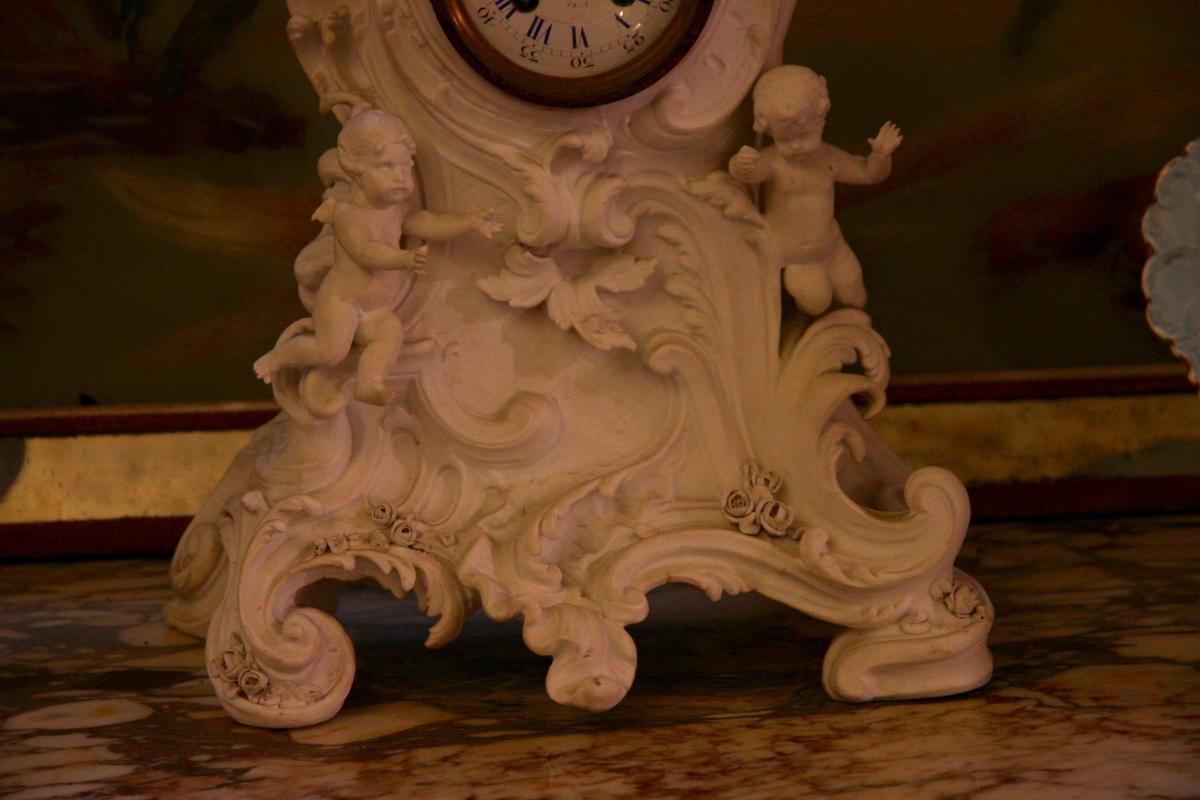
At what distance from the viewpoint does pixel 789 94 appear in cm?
255

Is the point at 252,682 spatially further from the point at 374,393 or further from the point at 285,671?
the point at 374,393

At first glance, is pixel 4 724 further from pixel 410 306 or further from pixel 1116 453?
pixel 1116 453

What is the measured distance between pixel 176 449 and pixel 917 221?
181 centimetres

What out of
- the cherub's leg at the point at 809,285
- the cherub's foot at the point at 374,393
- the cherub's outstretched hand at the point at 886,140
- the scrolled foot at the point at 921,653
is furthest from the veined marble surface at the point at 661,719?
the cherub's outstretched hand at the point at 886,140

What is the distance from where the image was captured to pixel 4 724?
105 inches

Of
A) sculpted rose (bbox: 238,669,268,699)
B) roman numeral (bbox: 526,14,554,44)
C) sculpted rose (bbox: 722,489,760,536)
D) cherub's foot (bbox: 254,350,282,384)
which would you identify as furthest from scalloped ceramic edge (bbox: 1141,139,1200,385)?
sculpted rose (bbox: 238,669,268,699)

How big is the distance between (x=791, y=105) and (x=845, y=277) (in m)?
0.28

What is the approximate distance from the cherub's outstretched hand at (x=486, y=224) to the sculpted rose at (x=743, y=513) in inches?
20.3

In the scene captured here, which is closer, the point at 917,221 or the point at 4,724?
the point at 4,724

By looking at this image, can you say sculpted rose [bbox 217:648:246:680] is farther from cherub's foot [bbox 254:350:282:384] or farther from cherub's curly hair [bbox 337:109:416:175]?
cherub's curly hair [bbox 337:109:416:175]

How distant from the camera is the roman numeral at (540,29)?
8.38 ft

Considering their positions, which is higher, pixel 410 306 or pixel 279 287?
pixel 279 287

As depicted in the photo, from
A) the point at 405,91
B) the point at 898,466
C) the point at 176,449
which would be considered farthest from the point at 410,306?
the point at 176,449

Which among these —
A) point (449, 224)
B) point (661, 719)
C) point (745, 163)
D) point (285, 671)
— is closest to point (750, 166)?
point (745, 163)
